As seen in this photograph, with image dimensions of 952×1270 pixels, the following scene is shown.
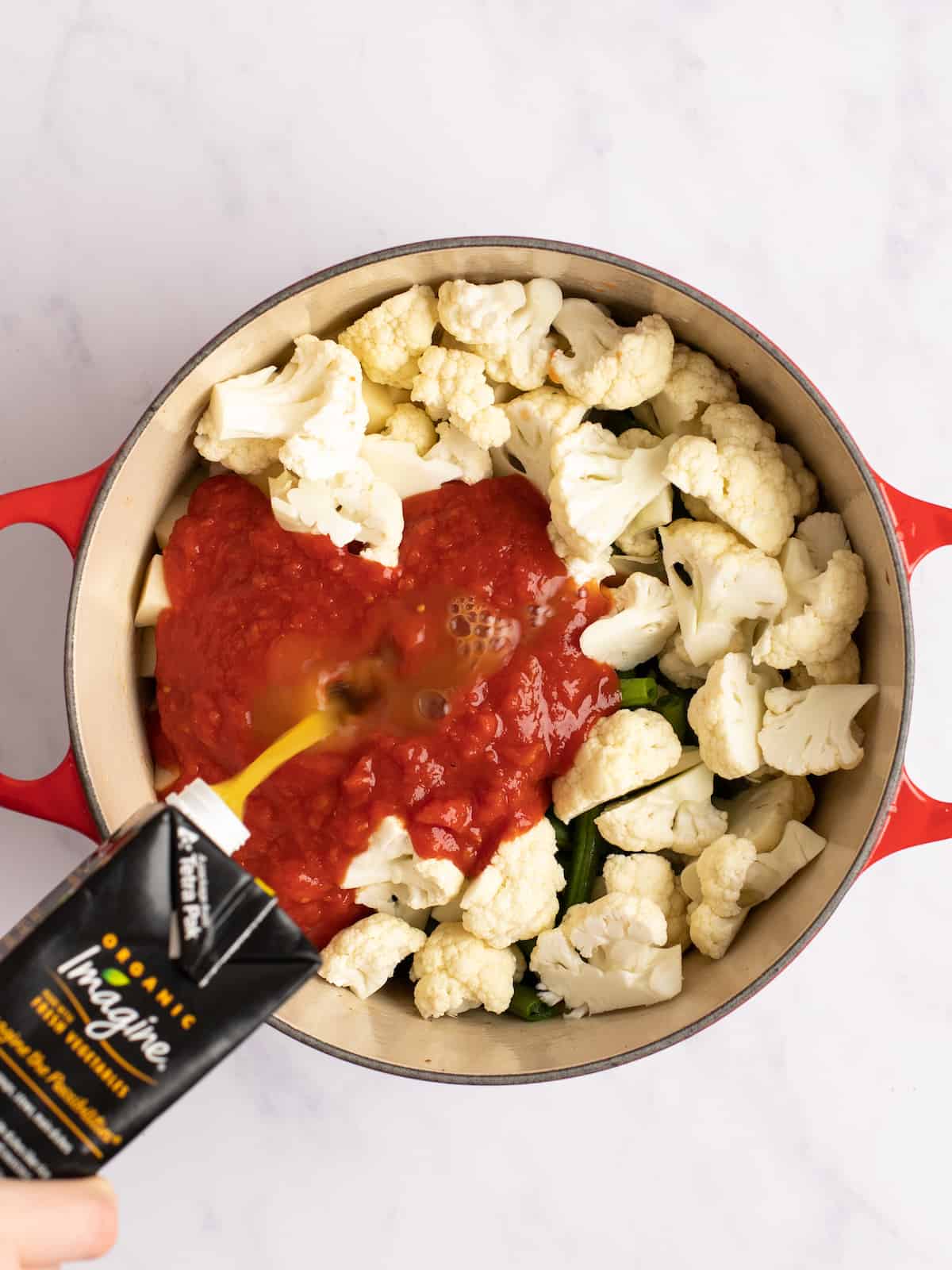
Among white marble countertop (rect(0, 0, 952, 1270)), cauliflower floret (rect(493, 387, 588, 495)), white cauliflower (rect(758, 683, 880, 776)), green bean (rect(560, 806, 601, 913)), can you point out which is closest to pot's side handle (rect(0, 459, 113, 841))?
white marble countertop (rect(0, 0, 952, 1270))

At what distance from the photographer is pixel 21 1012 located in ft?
3.58

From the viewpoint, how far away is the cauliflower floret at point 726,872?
1551 mm

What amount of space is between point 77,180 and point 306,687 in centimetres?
85

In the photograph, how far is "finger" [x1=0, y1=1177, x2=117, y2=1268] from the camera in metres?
1.05

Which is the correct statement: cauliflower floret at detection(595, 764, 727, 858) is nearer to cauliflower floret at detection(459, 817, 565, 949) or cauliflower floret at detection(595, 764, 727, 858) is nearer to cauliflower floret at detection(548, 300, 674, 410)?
cauliflower floret at detection(459, 817, 565, 949)

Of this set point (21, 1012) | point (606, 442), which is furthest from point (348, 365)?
point (21, 1012)

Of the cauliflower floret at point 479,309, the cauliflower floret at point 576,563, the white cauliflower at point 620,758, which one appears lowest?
the white cauliflower at point 620,758

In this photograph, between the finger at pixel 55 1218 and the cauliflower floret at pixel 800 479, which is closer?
the finger at pixel 55 1218

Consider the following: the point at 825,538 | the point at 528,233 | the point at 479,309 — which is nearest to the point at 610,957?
the point at 825,538

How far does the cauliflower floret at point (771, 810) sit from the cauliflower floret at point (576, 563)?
37 cm

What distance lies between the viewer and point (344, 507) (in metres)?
1.61

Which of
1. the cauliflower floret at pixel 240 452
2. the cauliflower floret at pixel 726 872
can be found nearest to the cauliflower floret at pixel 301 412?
the cauliflower floret at pixel 240 452

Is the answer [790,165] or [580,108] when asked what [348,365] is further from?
[790,165]

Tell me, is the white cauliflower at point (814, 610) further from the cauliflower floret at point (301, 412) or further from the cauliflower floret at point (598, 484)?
the cauliflower floret at point (301, 412)
